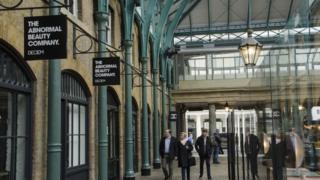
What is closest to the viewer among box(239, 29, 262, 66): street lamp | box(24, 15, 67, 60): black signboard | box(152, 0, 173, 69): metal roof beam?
box(24, 15, 67, 60): black signboard

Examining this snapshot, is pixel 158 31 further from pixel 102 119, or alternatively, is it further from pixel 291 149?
pixel 291 149

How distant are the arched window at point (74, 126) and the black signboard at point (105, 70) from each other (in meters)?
0.60

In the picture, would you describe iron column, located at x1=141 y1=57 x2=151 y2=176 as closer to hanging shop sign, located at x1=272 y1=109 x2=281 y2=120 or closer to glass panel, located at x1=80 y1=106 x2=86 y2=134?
glass panel, located at x1=80 y1=106 x2=86 y2=134

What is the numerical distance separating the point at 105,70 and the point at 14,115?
3349 mm

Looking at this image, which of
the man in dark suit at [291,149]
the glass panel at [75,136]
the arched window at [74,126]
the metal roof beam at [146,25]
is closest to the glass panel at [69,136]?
the arched window at [74,126]

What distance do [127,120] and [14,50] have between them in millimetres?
8444

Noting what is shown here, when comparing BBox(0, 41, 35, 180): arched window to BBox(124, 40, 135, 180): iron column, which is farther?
BBox(124, 40, 135, 180): iron column

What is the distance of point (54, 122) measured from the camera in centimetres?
848

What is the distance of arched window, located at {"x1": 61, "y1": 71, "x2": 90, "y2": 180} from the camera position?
38.7 ft

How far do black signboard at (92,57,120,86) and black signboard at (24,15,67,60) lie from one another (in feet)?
15.3

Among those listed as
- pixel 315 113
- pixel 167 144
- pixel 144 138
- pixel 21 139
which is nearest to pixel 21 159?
pixel 21 139

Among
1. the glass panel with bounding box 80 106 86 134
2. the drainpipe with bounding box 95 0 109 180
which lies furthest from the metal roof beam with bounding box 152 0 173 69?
the drainpipe with bounding box 95 0 109 180

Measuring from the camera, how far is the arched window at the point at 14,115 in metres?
8.76

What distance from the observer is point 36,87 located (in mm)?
9859
